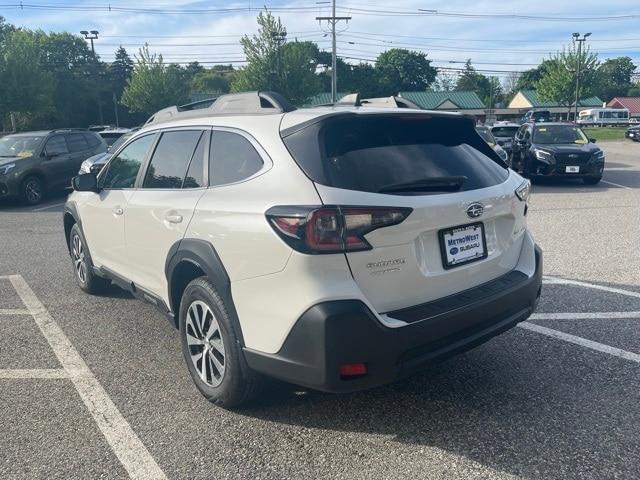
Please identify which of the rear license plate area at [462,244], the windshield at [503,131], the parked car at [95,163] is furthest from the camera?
the windshield at [503,131]

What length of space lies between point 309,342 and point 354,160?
0.96 m

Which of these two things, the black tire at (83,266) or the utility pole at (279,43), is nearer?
the black tire at (83,266)

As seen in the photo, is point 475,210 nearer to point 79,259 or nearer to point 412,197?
point 412,197

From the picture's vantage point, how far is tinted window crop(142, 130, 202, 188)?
3.73 metres

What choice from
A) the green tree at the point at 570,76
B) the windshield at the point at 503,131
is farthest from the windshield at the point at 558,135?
the green tree at the point at 570,76

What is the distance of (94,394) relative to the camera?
3559 millimetres

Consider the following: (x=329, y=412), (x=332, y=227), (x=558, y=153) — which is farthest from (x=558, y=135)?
(x=332, y=227)

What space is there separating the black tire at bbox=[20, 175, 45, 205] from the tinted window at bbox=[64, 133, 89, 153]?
1.53m

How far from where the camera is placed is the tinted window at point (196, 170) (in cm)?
351

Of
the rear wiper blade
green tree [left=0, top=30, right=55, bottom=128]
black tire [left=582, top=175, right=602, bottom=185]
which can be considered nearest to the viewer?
the rear wiper blade

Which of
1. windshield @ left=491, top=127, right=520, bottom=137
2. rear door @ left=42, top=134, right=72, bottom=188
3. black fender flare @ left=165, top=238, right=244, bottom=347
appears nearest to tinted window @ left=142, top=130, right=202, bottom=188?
black fender flare @ left=165, top=238, right=244, bottom=347

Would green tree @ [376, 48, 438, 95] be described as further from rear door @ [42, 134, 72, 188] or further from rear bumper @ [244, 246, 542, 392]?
rear bumper @ [244, 246, 542, 392]

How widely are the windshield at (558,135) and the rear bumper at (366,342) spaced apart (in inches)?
510

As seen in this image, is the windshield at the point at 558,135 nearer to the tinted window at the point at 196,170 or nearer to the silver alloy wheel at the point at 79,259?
the silver alloy wheel at the point at 79,259
